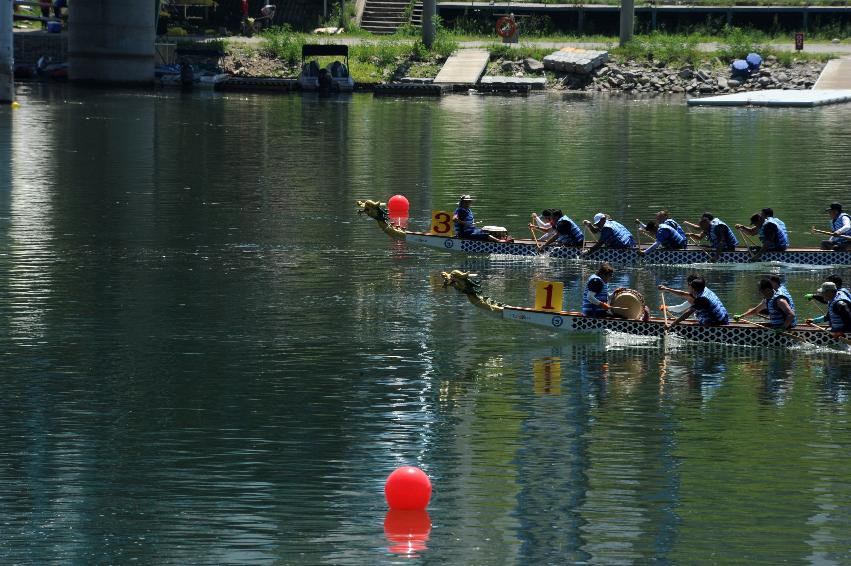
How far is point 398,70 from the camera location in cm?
10175

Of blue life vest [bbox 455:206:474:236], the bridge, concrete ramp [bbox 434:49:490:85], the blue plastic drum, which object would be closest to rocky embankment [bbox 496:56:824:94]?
the blue plastic drum

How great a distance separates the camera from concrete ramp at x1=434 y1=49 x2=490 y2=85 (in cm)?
9988

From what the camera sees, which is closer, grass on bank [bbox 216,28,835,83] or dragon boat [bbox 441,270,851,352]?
dragon boat [bbox 441,270,851,352]

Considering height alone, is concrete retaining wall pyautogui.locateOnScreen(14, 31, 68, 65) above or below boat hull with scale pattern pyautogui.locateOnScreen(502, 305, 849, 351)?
above

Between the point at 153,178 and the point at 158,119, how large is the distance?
22.5m

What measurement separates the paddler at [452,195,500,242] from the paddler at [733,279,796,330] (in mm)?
12193

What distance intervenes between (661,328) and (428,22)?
73.6 m

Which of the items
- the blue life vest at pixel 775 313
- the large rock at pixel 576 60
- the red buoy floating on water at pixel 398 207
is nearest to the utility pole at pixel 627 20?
the large rock at pixel 576 60

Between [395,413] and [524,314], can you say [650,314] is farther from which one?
[395,413]

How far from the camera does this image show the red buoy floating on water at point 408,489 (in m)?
21.6

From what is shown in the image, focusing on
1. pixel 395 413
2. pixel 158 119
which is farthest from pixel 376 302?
pixel 158 119

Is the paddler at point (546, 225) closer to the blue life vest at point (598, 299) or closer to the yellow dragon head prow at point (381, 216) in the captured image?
the yellow dragon head prow at point (381, 216)

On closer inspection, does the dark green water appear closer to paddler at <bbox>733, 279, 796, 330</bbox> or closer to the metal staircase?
paddler at <bbox>733, 279, 796, 330</bbox>

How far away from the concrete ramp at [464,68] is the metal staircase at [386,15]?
276 inches
